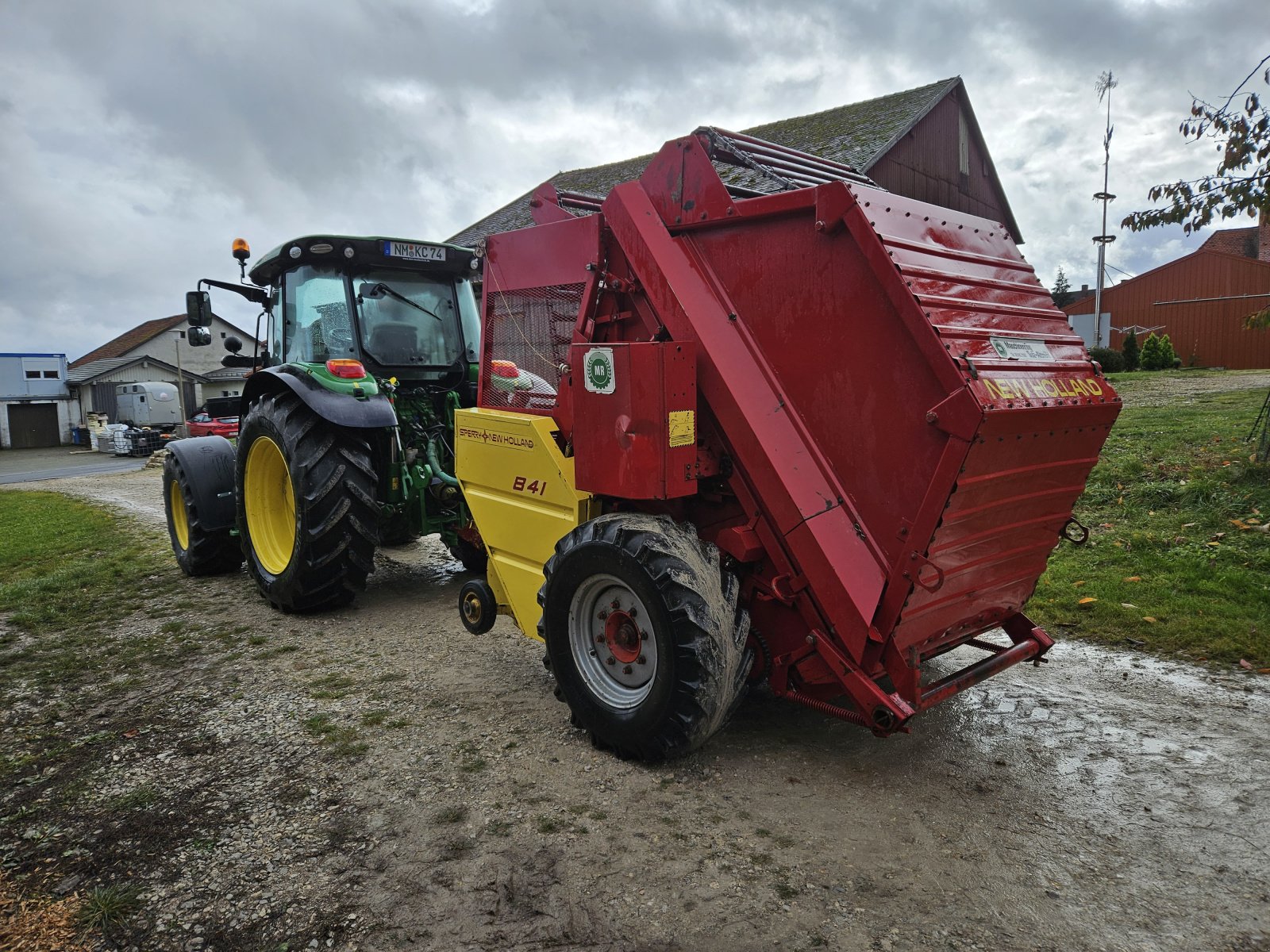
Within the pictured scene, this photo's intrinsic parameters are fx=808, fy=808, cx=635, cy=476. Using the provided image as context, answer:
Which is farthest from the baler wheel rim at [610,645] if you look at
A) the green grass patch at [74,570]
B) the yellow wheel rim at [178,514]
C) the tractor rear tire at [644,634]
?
the yellow wheel rim at [178,514]

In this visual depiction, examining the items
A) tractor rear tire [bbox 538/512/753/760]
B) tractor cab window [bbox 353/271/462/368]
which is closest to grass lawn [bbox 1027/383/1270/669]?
tractor rear tire [bbox 538/512/753/760]

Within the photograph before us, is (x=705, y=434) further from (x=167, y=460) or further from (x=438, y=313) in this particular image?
(x=167, y=460)

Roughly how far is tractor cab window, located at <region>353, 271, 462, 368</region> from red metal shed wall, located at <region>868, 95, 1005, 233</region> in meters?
10.2

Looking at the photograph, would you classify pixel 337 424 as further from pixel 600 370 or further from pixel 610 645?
pixel 610 645

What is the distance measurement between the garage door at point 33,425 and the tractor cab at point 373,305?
127ft

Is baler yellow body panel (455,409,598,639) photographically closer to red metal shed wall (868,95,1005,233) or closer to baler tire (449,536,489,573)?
baler tire (449,536,489,573)

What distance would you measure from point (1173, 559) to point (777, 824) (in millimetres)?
4386

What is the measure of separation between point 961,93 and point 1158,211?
1351 cm

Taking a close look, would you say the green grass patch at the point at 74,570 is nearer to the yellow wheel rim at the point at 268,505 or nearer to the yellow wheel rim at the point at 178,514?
the yellow wheel rim at the point at 178,514

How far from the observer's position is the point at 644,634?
3.24 metres

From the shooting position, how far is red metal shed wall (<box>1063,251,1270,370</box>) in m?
31.6

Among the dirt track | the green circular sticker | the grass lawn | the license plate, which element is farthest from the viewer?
the license plate

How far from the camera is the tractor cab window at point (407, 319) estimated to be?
19.4ft

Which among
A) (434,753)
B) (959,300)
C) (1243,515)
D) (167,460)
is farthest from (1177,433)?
(167,460)
